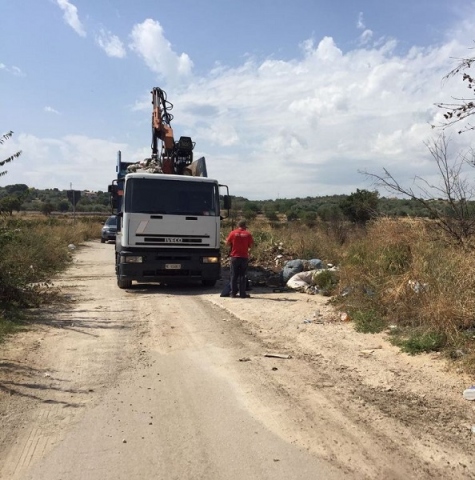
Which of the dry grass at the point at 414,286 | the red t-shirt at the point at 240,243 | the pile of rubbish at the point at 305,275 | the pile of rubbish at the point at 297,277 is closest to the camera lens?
the dry grass at the point at 414,286

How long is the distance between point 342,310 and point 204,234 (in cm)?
453

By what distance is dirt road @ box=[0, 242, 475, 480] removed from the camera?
3639 mm

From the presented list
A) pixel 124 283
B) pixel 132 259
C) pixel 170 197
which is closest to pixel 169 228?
pixel 170 197

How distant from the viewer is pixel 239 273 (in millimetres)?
11109

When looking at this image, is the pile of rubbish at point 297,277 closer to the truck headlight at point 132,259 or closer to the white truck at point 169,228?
the white truck at point 169,228

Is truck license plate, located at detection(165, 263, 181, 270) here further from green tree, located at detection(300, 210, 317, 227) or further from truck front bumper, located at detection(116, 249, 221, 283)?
green tree, located at detection(300, 210, 317, 227)

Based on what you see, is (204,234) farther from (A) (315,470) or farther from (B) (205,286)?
(A) (315,470)

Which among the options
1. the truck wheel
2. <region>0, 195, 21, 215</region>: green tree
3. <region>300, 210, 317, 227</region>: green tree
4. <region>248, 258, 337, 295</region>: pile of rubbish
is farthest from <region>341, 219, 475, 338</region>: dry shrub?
<region>300, 210, 317, 227</region>: green tree

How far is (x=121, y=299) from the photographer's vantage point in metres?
11.1

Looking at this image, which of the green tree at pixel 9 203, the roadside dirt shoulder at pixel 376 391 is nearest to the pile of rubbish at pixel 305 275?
the roadside dirt shoulder at pixel 376 391

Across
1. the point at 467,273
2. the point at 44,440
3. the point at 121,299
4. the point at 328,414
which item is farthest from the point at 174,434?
the point at 121,299

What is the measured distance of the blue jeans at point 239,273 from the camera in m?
11.1

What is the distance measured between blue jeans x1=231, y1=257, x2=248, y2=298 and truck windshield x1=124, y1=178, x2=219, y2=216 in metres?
1.72

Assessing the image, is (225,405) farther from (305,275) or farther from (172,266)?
(305,275)
